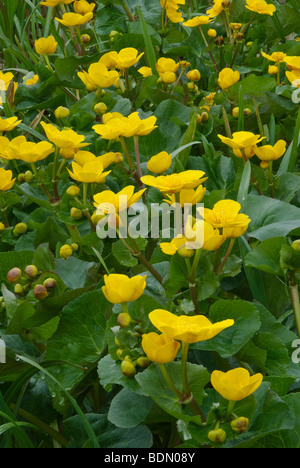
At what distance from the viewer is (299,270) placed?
88cm

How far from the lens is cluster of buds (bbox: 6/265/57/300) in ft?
2.90

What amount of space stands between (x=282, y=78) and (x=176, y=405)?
129 centimetres

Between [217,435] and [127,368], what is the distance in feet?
0.45

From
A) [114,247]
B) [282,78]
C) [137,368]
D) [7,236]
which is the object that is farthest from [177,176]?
[282,78]

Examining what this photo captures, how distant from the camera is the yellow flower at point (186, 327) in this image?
0.60 metres

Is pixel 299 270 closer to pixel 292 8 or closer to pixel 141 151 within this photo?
pixel 141 151

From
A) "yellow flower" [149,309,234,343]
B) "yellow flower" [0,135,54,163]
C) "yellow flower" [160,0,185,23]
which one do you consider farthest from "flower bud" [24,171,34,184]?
"yellow flower" [160,0,185,23]

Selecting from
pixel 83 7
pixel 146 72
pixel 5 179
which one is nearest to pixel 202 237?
pixel 5 179

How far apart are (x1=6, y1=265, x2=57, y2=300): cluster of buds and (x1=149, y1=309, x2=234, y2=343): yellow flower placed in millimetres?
297

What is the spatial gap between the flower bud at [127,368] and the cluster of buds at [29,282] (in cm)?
21

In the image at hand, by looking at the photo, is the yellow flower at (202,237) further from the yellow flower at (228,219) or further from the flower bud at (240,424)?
the flower bud at (240,424)

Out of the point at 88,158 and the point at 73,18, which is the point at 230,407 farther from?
the point at 73,18

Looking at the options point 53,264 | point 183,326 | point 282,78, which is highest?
point 183,326

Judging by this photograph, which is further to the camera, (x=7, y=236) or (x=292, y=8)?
(x=292, y=8)
